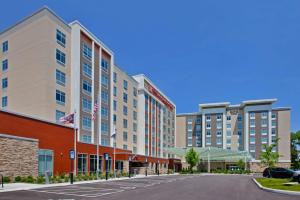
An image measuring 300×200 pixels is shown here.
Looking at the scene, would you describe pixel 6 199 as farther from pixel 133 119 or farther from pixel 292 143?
pixel 292 143

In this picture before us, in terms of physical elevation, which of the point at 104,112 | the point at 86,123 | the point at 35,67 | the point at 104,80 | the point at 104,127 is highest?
the point at 35,67

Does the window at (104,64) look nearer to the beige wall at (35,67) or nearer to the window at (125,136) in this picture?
the beige wall at (35,67)

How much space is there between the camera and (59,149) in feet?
120

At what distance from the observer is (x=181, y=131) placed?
110250mm

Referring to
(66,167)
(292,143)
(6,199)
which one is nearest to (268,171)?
(66,167)

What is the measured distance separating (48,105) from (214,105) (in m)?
72.2

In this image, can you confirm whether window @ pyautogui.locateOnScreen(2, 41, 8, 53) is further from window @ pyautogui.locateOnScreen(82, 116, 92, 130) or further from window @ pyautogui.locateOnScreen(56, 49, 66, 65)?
window @ pyautogui.locateOnScreen(82, 116, 92, 130)

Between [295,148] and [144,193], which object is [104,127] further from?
[295,148]

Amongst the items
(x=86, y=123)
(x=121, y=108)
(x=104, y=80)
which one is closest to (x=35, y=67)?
(x=86, y=123)

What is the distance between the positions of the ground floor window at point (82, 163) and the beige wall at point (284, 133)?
69.5 meters

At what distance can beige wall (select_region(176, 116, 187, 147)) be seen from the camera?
109500mm

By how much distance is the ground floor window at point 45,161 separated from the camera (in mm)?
33250

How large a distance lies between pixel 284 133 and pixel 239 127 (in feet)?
43.4

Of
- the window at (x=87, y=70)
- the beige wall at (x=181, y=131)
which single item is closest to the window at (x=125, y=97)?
the window at (x=87, y=70)
